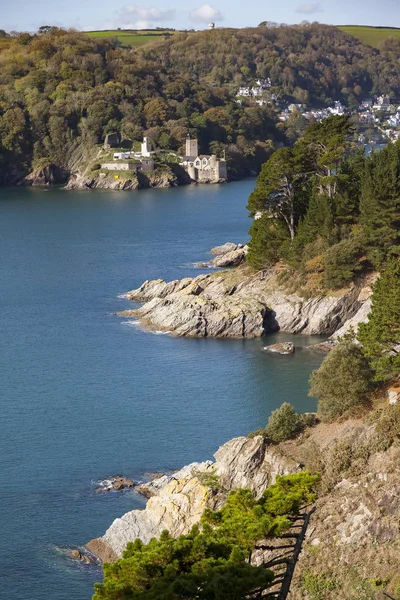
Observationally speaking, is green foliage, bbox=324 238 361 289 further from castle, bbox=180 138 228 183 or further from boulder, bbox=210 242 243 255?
castle, bbox=180 138 228 183

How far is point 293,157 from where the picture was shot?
48.8 metres

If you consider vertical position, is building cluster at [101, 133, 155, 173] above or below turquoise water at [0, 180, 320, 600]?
above

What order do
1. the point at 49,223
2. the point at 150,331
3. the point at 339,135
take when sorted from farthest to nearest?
1. the point at 49,223
2. the point at 339,135
3. the point at 150,331

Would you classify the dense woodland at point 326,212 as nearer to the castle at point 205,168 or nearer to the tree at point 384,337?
the tree at point 384,337

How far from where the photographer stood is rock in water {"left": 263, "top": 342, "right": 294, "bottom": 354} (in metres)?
40.4

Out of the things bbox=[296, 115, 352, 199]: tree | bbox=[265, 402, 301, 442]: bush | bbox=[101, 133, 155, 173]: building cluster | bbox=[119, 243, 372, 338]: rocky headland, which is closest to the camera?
bbox=[265, 402, 301, 442]: bush

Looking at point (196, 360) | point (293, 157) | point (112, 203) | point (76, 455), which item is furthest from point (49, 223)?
point (76, 455)

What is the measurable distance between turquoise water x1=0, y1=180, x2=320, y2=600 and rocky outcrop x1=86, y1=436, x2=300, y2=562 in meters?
1.03

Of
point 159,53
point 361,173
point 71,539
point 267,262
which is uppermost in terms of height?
point 159,53

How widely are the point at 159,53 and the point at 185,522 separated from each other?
185334 millimetres

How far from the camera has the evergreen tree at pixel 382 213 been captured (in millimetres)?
43500

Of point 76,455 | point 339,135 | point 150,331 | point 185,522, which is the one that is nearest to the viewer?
point 185,522

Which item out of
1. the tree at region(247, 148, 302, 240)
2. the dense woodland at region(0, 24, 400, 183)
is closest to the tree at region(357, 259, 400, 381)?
the tree at region(247, 148, 302, 240)

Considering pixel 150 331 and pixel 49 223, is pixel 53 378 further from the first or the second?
pixel 49 223
